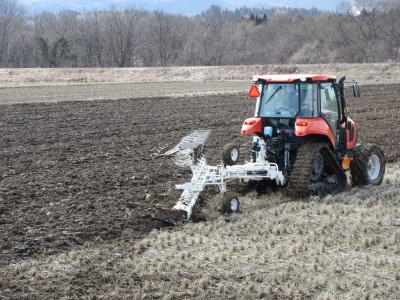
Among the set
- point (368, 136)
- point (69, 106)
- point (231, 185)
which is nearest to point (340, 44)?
point (69, 106)

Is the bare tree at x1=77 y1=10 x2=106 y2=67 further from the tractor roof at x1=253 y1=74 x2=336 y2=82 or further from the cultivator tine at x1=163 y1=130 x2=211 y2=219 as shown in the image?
the cultivator tine at x1=163 y1=130 x2=211 y2=219

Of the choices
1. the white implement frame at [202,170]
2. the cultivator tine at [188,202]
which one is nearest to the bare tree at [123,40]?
the white implement frame at [202,170]

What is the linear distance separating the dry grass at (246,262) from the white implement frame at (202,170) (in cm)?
47

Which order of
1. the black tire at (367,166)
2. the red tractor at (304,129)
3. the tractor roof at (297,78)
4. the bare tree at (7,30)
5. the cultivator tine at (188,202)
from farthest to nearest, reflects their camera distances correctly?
1. the bare tree at (7,30)
2. the black tire at (367,166)
3. the tractor roof at (297,78)
4. the red tractor at (304,129)
5. the cultivator tine at (188,202)

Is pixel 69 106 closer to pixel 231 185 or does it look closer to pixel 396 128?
pixel 396 128

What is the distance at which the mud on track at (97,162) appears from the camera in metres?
8.59

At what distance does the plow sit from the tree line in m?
69.3

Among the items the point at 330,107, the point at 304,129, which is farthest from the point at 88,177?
the point at 330,107

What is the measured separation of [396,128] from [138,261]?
13146mm

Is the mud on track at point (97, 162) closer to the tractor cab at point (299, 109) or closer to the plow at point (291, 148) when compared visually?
the plow at point (291, 148)

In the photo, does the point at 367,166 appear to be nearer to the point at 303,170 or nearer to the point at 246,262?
the point at 303,170

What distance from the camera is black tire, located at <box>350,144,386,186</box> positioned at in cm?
1108

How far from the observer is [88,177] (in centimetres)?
1174

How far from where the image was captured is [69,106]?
26719mm
